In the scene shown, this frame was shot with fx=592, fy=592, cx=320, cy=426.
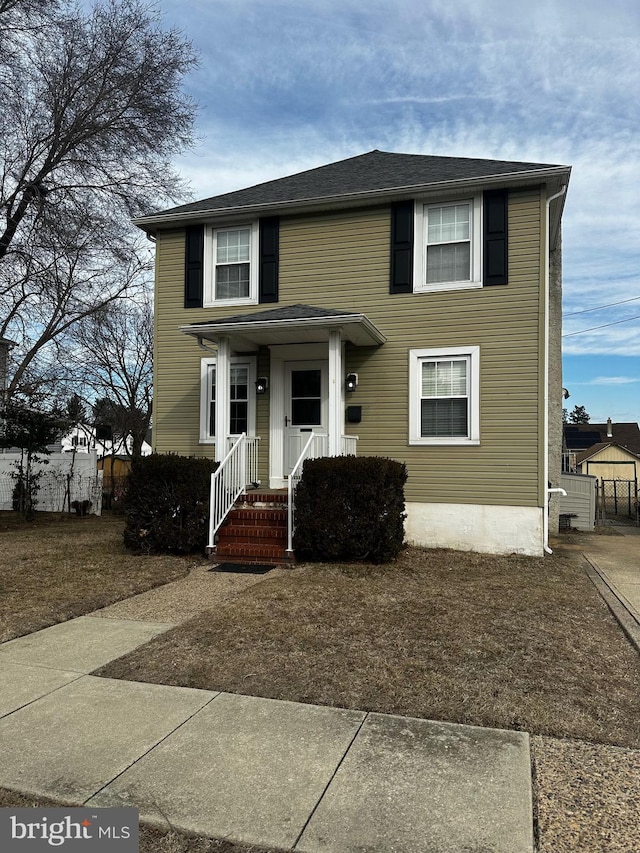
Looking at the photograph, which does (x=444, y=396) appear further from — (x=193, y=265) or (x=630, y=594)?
(x=193, y=265)

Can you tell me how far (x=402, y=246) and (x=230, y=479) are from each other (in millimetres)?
4723

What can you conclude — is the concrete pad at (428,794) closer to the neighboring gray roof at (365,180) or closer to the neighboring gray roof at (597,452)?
the neighboring gray roof at (365,180)

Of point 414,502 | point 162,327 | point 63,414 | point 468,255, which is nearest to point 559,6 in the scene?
point 468,255

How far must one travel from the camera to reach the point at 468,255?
31.3ft

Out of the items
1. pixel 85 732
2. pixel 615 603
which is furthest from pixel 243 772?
pixel 615 603

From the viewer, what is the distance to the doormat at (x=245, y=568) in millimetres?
7598

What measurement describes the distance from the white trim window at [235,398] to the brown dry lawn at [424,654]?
424cm

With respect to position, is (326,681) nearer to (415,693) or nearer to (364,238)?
(415,693)

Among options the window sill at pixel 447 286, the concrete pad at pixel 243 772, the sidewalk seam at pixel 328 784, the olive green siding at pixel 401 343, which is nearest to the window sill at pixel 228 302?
the olive green siding at pixel 401 343

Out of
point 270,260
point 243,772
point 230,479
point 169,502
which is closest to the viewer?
point 243,772

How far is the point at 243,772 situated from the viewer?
2754mm

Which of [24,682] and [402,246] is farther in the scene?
[402,246]

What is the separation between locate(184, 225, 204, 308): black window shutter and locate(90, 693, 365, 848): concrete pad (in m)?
8.62

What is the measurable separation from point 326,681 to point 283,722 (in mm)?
630
